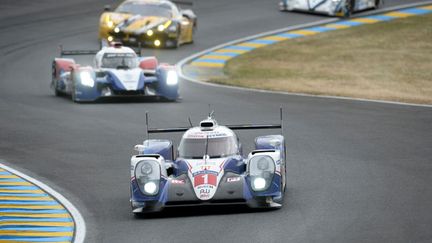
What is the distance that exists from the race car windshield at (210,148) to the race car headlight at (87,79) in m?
12.7

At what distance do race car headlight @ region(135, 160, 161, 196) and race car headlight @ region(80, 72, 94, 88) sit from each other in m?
13.6

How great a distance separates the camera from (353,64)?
41.4 metres

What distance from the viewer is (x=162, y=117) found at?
2853cm

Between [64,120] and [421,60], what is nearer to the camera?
[64,120]

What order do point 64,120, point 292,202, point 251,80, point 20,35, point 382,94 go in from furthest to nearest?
point 20,35, point 251,80, point 382,94, point 64,120, point 292,202

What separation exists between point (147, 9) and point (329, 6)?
9.87m

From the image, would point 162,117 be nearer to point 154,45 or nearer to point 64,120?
point 64,120

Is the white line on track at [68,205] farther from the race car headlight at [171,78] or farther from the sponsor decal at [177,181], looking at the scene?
the race car headlight at [171,78]

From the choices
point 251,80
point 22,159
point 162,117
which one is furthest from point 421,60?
point 22,159

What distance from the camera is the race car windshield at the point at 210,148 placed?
18531 mm

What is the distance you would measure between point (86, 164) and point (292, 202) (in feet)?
18.4

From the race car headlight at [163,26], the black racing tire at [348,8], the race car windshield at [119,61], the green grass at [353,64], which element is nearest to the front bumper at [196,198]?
the race car windshield at [119,61]

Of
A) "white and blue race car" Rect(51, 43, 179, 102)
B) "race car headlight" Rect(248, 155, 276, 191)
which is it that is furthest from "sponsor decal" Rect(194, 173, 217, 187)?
"white and blue race car" Rect(51, 43, 179, 102)

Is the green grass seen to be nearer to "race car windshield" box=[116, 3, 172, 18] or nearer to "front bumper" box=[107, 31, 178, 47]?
"front bumper" box=[107, 31, 178, 47]
